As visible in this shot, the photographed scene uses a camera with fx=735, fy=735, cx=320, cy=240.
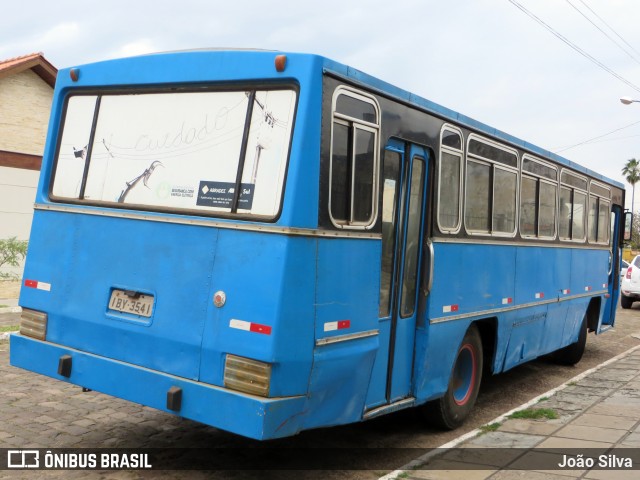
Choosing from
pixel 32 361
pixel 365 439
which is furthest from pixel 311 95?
pixel 365 439

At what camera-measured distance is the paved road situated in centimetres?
603

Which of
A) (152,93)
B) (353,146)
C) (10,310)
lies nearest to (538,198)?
(353,146)

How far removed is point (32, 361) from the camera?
5.70 meters

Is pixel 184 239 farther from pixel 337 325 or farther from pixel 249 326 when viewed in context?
pixel 337 325

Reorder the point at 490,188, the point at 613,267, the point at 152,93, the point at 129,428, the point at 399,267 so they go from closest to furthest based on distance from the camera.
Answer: the point at 152,93
the point at 399,267
the point at 129,428
the point at 490,188
the point at 613,267

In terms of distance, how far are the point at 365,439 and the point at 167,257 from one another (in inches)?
113

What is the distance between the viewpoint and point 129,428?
262 inches

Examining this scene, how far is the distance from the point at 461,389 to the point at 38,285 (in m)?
4.30

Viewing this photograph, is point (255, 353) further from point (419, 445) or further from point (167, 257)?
point (419, 445)

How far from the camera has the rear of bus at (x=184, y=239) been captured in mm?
4676

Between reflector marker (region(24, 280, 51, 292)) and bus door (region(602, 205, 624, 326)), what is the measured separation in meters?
10.4

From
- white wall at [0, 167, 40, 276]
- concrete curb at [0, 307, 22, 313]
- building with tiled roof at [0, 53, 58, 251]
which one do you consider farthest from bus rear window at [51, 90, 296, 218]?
building with tiled roof at [0, 53, 58, 251]

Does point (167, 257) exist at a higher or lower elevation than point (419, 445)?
higher

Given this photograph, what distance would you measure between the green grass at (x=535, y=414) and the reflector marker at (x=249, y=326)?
12.9 ft
